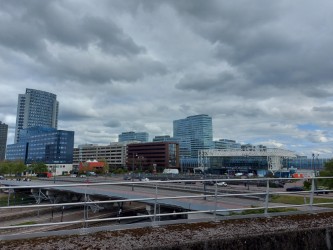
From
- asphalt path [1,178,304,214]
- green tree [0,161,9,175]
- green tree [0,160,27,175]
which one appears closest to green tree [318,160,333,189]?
asphalt path [1,178,304,214]

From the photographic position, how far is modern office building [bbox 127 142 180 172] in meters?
157

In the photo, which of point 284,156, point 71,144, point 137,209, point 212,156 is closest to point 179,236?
point 137,209

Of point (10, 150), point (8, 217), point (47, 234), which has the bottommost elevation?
point (8, 217)

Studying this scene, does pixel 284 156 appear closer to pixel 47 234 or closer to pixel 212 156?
pixel 212 156

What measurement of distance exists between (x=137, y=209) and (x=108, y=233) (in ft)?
131

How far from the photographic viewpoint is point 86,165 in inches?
5221

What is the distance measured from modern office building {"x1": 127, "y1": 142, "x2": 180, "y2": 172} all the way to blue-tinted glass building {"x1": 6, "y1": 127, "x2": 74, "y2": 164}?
34944 mm

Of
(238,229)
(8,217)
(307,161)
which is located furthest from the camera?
(307,161)

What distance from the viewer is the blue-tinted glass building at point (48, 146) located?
158 meters

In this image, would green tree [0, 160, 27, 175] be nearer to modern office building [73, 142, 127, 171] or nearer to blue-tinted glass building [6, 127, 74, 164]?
blue-tinted glass building [6, 127, 74, 164]

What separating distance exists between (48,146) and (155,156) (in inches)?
2324

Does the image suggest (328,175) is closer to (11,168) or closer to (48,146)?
(11,168)

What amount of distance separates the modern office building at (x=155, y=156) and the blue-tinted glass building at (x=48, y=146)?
115ft

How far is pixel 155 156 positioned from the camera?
160625mm
